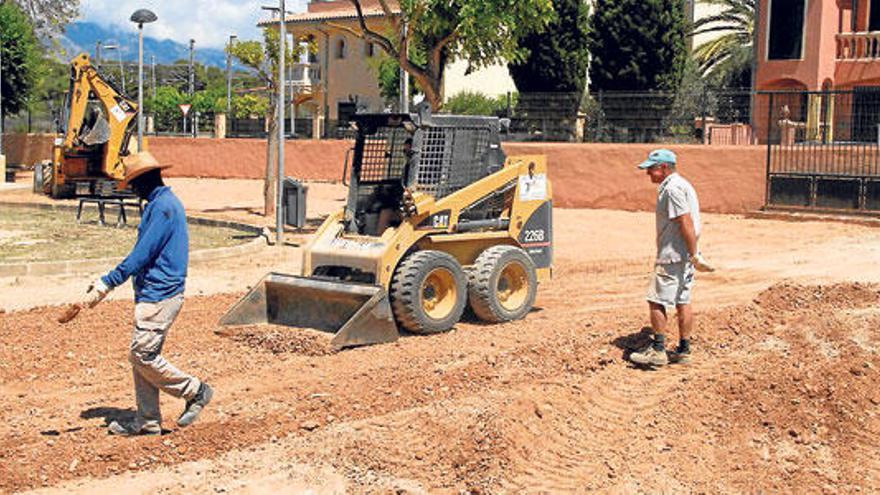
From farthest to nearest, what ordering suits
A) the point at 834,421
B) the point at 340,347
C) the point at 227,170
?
the point at 227,170 → the point at 340,347 → the point at 834,421

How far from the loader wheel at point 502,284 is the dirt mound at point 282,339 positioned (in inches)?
68.3

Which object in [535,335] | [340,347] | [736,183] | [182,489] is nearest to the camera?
[182,489]

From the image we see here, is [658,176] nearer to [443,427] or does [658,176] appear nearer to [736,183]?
[443,427]

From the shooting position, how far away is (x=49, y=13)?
42.0 m

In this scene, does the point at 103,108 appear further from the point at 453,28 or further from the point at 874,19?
the point at 874,19

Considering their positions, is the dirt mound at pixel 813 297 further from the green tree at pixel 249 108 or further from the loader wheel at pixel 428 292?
the green tree at pixel 249 108

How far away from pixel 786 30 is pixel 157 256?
29770mm

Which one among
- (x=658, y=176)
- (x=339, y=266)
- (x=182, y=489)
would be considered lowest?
(x=182, y=489)

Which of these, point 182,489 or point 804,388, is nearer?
point 182,489

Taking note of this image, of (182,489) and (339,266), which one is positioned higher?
(339,266)

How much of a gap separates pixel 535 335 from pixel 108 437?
15.2ft

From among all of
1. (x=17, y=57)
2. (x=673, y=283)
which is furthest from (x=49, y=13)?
(x=673, y=283)

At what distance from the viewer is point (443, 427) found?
24.9 ft

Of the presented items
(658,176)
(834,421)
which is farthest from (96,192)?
(834,421)
